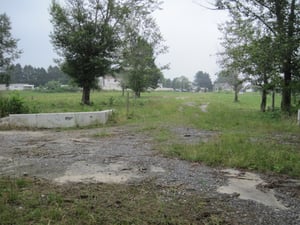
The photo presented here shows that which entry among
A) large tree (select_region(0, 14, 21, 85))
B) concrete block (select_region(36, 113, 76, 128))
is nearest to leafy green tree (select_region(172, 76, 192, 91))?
large tree (select_region(0, 14, 21, 85))

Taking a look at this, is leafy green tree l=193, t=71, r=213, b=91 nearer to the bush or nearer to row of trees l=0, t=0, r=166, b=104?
row of trees l=0, t=0, r=166, b=104

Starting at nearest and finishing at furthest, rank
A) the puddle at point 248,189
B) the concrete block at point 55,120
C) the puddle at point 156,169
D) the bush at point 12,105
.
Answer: the puddle at point 248,189 < the puddle at point 156,169 < the concrete block at point 55,120 < the bush at point 12,105

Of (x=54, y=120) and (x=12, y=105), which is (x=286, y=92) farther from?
(x=12, y=105)

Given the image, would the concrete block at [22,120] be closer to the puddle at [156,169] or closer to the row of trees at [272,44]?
the puddle at [156,169]

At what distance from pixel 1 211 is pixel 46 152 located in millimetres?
3250

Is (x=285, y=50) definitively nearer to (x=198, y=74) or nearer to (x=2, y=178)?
(x=2, y=178)

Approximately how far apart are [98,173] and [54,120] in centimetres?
636

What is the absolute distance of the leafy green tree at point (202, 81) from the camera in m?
122

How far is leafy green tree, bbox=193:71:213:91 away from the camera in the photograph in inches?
4798

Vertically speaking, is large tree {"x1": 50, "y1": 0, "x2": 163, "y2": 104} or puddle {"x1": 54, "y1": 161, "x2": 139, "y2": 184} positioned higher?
large tree {"x1": 50, "y1": 0, "x2": 163, "y2": 104}

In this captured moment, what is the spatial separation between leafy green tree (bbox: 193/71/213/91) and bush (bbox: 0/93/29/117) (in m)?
111

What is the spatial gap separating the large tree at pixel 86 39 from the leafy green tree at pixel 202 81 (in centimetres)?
10222

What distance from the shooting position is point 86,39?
1875 cm

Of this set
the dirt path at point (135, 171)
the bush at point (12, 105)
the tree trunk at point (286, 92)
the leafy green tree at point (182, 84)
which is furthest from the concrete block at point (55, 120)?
the leafy green tree at point (182, 84)
